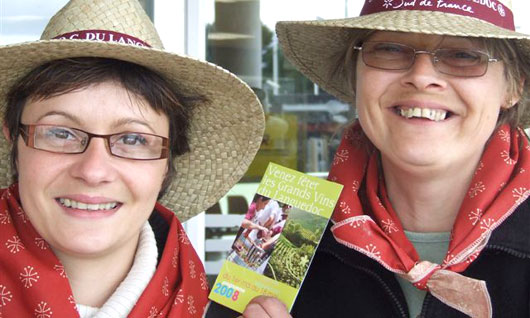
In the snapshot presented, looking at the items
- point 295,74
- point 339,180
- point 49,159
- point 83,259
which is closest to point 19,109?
point 49,159

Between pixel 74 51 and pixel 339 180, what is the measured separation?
81 centimetres

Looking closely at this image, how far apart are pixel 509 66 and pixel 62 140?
1.16 metres

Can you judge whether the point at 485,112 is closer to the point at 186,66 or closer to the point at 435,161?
the point at 435,161

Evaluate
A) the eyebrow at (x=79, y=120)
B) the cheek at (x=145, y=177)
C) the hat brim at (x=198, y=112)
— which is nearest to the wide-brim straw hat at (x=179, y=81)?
the hat brim at (x=198, y=112)

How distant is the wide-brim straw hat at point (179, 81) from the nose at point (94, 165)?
0.77 ft

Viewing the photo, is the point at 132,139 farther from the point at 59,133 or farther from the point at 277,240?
the point at 277,240

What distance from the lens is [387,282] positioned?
1785 millimetres

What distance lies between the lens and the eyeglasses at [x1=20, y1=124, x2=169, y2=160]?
5.50ft

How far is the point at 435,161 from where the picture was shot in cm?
176

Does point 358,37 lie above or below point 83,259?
above

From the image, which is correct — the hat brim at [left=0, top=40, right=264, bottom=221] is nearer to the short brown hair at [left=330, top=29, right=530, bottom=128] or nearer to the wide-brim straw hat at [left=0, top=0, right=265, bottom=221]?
the wide-brim straw hat at [left=0, top=0, right=265, bottom=221]

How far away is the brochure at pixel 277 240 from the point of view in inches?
68.6

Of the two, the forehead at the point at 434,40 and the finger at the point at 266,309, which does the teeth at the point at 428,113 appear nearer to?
the forehead at the point at 434,40

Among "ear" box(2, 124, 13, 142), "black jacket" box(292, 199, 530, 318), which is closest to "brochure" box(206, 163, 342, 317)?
"black jacket" box(292, 199, 530, 318)
